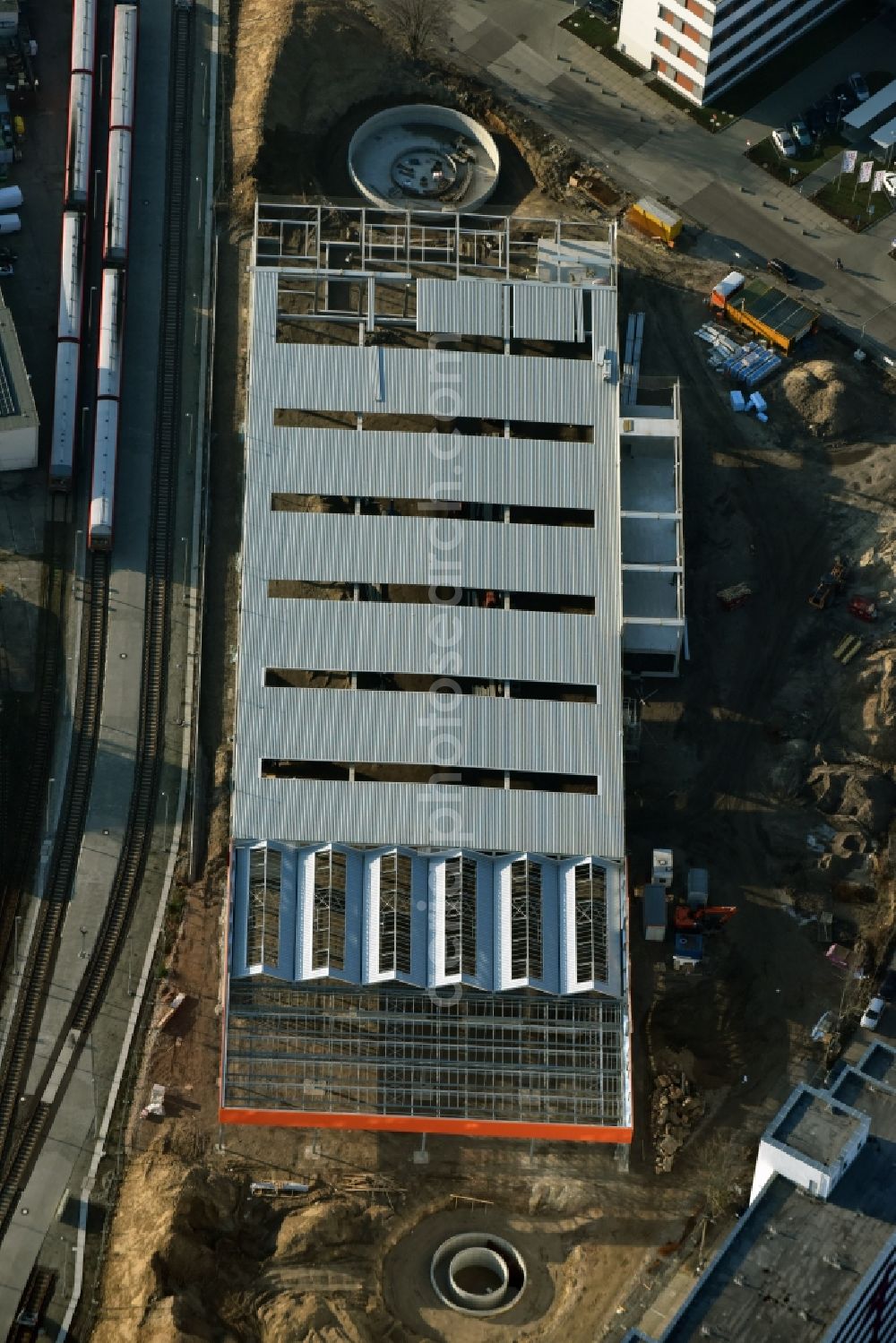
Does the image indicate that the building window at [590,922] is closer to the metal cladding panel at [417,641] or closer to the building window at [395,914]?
the building window at [395,914]

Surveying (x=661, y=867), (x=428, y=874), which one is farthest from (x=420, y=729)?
(x=661, y=867)

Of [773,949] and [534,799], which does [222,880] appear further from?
[773,949]

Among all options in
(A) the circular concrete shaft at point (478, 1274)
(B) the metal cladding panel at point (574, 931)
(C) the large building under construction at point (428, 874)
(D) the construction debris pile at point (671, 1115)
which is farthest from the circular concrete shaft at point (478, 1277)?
(B) the metal cladding panel at point (574, 931)

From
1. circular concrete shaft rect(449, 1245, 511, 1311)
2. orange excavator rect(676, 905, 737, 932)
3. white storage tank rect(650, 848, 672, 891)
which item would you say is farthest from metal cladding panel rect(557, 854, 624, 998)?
circular concrete shaft rect(449, 1245, 511, 1311)

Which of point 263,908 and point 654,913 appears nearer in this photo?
point 263,908

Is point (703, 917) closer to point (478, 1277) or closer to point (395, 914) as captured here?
point (395, 914)

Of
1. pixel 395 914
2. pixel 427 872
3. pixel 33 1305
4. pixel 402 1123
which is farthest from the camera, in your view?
pixel 427 872

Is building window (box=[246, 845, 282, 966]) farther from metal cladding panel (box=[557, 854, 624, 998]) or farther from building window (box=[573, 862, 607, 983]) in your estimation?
building window (box=[573, 862, 607, 983])
